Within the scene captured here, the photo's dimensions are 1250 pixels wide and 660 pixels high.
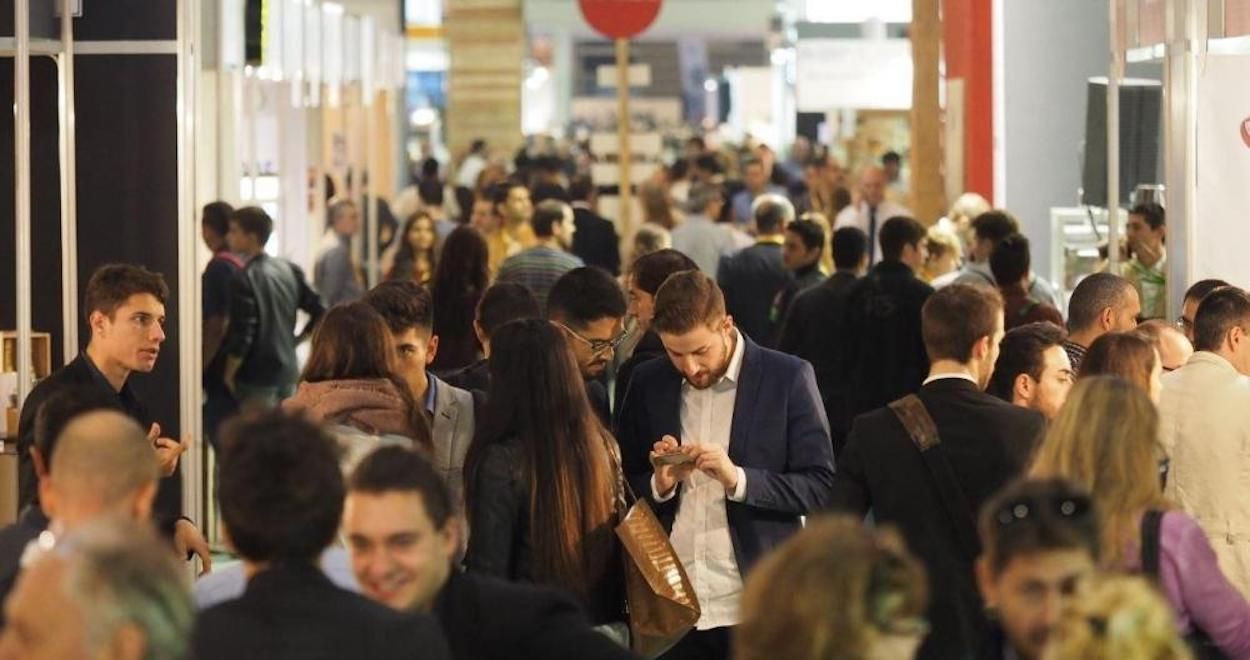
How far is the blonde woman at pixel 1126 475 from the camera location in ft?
14.5

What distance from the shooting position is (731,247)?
48.8ft

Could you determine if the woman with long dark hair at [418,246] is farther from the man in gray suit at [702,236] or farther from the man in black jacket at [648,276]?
the man in black jacket at [648,276]

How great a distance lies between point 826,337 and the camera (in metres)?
9.86

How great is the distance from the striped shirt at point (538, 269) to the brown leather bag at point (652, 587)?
17.4 ft

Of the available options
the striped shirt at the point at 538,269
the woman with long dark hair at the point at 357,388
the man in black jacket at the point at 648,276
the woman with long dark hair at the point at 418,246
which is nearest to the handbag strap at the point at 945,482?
the woman with long dark hair at the point at 357,388

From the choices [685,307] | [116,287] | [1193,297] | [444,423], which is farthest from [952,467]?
[1193,297]

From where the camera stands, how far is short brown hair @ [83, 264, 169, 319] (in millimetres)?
6531

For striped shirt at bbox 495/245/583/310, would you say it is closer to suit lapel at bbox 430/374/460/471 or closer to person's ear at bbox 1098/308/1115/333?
person's ear at bbox 1098/308/1115/333

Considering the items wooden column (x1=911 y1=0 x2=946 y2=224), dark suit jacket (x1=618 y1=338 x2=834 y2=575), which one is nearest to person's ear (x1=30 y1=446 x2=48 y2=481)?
dark suit jacket (x1=618 y1=338 x2=834 y2=575)

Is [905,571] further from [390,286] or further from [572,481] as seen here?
[390,286]

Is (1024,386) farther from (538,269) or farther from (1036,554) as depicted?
(538,269)

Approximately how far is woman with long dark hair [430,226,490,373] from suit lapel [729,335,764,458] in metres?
3.28

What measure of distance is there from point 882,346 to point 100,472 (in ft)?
20.3

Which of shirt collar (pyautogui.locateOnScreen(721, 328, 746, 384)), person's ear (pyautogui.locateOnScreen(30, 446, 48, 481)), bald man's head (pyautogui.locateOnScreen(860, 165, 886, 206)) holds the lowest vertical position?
person's ear (pyautogui.locateOnScreen(30, 446, 48, 481))
